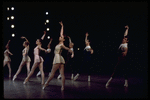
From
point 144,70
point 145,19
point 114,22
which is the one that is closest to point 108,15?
point 114,22

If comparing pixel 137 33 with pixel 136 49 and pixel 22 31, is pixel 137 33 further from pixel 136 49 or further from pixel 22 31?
pixel 22 31

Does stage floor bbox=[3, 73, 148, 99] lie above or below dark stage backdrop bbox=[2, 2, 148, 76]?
below

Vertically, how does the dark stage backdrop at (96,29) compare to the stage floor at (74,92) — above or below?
above

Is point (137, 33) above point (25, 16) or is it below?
below

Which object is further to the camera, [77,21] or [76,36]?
[76,36]

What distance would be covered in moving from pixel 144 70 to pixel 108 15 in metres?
4.42

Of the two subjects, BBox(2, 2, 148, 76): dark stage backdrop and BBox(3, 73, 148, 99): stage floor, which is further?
BBox(2, 2, 148, 76): dark stage backdrop

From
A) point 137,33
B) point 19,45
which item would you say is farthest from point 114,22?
point 19,45

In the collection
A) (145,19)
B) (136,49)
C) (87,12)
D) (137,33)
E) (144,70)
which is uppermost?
Result: (87,12)

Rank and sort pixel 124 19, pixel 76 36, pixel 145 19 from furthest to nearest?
1. pixel 76 36
2. pixel 124 19
3. pixel 145 19

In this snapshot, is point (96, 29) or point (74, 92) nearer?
point (74, 92)

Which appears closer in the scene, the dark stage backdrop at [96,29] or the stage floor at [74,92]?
the stage floor at [74,92]

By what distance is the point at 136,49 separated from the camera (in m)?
10.1

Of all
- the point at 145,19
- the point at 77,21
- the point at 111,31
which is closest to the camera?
the point at 145,19
